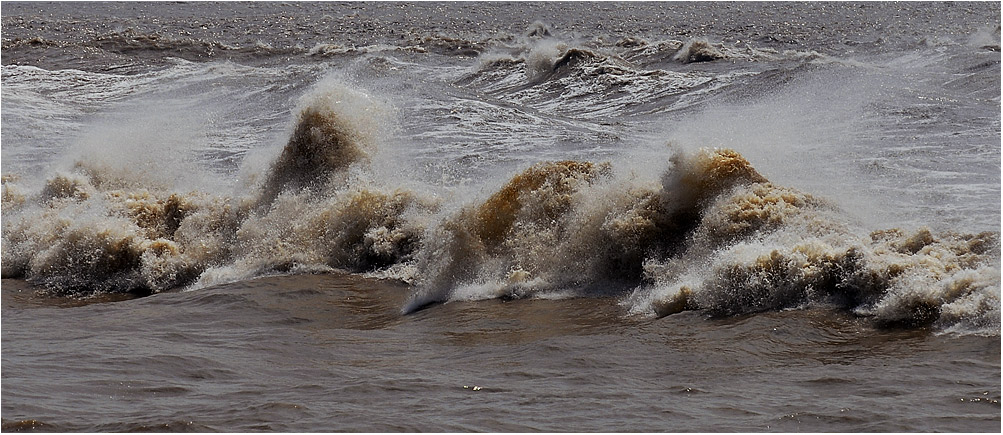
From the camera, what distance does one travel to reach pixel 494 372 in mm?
5695

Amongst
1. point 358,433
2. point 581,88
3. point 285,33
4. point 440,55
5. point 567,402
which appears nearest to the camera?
point 358,433

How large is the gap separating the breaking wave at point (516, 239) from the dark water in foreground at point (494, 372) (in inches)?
14.0

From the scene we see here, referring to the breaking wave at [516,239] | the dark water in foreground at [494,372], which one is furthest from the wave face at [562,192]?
the dark water in foreground at [494,372]

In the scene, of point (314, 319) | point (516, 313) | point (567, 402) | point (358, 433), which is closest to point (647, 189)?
point (516, 313)

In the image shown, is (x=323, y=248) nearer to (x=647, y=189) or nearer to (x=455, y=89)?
(x=647, y=189)

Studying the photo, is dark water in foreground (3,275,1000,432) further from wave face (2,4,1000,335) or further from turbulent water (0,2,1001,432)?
wave face (2,4,1000,335)

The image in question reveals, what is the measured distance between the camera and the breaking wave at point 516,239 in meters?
6.69

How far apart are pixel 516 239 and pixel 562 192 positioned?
24.2 inches

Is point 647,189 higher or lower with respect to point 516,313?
higher

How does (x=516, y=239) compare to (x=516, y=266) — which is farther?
(x=516, y=239)

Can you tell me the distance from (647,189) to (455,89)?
12.6 m

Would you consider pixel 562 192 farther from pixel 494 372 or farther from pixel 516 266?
pixel 494 372

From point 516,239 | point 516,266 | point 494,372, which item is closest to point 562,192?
point 516,239

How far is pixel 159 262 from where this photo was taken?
A: 366 inches
